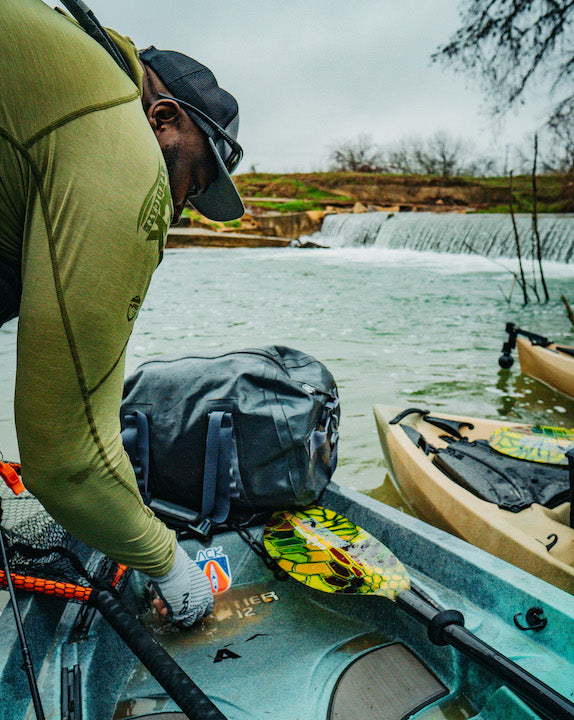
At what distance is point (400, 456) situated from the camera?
3.01 metres

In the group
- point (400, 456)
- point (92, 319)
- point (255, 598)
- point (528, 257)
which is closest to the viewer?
point (92, 319)

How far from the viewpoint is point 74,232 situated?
2.65ft

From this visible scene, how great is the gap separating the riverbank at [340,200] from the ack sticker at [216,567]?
16.6 m

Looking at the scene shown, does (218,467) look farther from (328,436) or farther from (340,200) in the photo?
(340,200)

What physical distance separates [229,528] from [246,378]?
0.55 meters

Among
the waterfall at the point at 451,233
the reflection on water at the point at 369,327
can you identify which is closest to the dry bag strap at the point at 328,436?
the reflection on water at the point at 369,327

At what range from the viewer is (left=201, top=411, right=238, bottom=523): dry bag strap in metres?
1.95

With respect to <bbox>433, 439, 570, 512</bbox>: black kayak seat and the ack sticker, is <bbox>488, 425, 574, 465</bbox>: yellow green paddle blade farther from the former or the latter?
the ack sticker

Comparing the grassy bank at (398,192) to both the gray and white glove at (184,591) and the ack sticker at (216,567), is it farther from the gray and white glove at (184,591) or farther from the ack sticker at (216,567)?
the gray and white glove at (184,591)

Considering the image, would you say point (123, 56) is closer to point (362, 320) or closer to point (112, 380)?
point (112, 380)

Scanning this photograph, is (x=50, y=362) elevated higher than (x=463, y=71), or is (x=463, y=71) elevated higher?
(x=463, y=71)

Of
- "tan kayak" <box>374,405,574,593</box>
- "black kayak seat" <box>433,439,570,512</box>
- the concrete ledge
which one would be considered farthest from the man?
the concrete ledge

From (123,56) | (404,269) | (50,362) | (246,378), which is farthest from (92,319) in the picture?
(404,269)

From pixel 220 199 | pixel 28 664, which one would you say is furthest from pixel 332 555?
pixel 220 199
